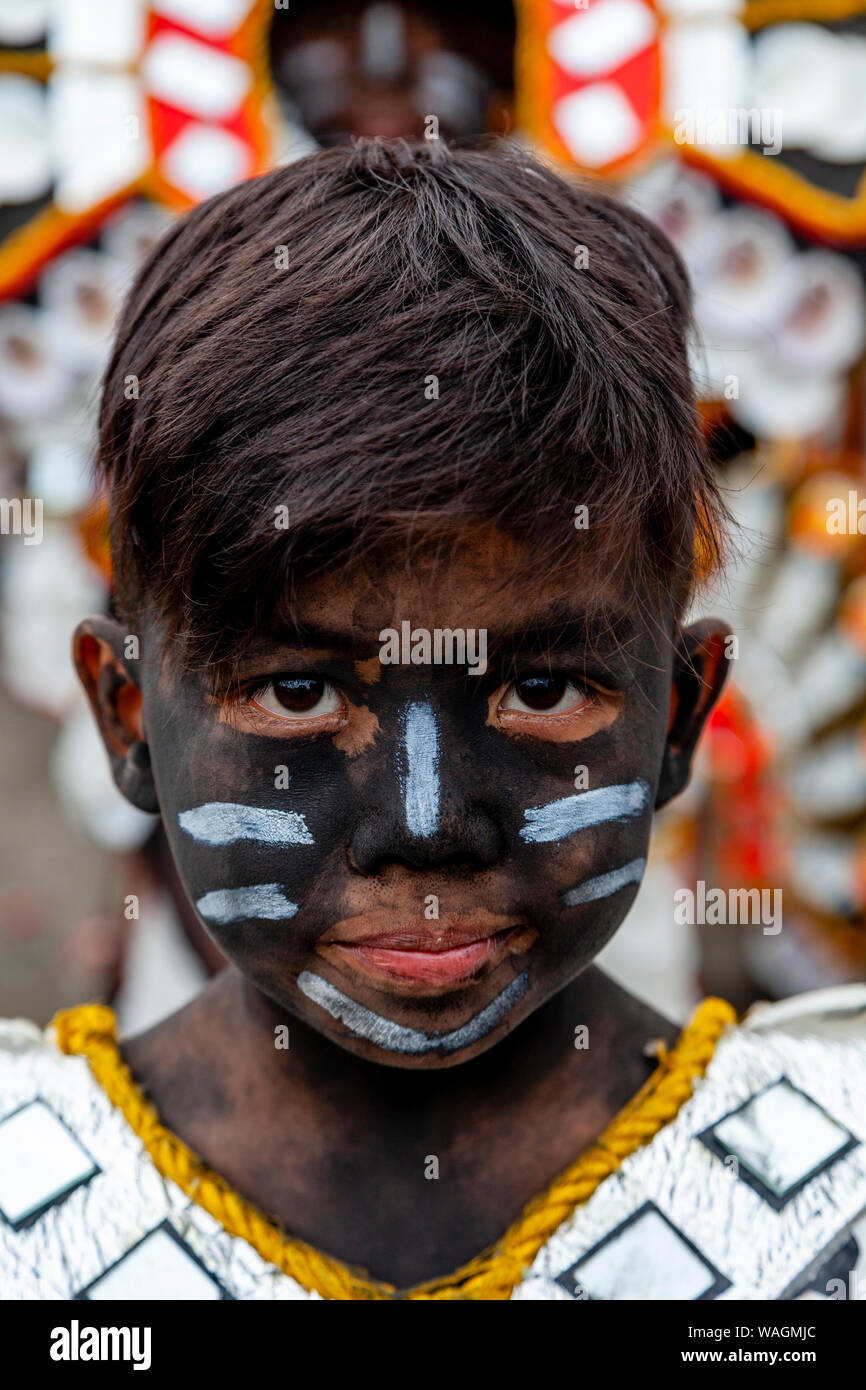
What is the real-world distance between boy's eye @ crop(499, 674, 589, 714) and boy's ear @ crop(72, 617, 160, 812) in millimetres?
343

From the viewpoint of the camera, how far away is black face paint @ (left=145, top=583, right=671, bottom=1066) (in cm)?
93

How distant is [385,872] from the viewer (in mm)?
943

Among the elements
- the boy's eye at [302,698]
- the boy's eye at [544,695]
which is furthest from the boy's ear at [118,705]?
the boy's eye at [544,695]

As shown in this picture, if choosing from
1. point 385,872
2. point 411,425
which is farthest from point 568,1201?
point 411,425

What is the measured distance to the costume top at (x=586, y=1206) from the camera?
3.53ft

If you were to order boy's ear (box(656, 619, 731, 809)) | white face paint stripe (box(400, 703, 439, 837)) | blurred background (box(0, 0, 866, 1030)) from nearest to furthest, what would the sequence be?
white face paint stripe (box(400, 703, 439, 837)) → boy's ear (box(656, 619, 731, 809)) → blurred background (box(0, 0, 866, 1030))

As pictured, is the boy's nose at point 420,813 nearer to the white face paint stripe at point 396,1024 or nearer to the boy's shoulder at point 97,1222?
the white face paint stripe at point 396,1024

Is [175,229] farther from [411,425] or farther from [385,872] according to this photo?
[385,872]

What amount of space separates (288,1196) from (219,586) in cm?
53

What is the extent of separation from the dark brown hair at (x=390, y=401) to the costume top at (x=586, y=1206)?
435 millimetres

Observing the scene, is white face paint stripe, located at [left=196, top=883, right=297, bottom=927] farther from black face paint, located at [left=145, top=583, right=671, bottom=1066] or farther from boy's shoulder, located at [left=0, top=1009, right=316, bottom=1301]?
boy's shoulder, located at [left=0, top=1009, right=316, bottom=1301]

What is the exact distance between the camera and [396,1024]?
0.99 metres

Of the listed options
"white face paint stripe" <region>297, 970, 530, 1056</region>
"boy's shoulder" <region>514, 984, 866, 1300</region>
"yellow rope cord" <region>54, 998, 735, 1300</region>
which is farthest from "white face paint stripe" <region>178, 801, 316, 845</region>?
"boy's shoulder" <region>514, 984, 866, 1300</region>
